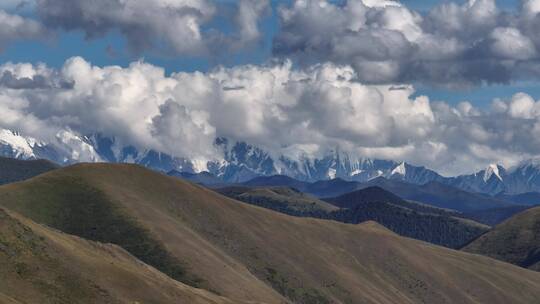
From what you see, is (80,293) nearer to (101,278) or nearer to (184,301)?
(101,278)

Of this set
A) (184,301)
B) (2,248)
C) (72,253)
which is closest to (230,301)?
(184,301)

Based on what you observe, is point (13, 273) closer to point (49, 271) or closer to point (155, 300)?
point (49, 271)

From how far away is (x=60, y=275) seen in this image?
126812 mm

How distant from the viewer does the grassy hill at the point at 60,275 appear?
392ft

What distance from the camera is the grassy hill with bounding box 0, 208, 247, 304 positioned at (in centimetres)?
11938

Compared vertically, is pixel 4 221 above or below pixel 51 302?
above

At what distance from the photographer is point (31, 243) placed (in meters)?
133

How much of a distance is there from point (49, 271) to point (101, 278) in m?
8.22

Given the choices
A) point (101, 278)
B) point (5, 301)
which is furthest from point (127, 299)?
point (5, 301)

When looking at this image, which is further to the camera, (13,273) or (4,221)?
(4,221)

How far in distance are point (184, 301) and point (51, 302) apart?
3293 centimetres

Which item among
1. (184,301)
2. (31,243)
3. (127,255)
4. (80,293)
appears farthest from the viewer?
(127,255)

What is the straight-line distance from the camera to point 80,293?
409 feet

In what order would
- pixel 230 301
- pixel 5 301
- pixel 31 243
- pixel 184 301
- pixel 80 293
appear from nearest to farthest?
1. pixel 5 301
2. pixel 80 293
3. pixel 31 243
4. pixel 184 301
5. pixel 230 301
